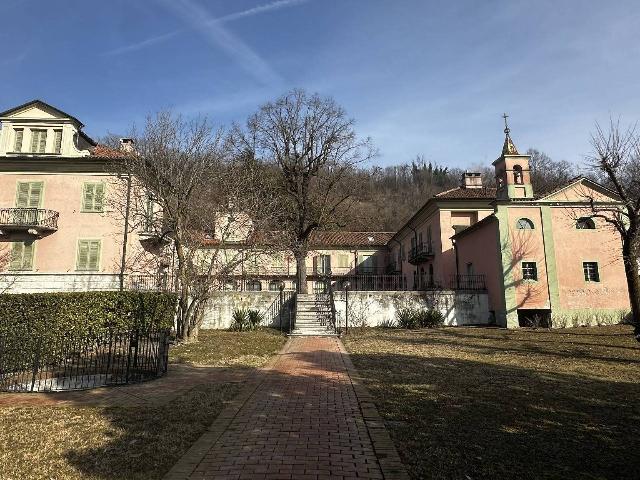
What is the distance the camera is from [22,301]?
13.0m

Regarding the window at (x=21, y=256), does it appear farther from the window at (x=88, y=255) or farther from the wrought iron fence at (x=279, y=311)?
the wrought iron fence at (x=279, y=311)

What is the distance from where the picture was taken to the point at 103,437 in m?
5.59

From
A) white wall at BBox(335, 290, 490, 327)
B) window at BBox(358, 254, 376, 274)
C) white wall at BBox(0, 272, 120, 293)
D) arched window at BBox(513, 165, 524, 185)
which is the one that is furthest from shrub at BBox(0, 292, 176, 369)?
window at BBox(358, 254, 376, 274)

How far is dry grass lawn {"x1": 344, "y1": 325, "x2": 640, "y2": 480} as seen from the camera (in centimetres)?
464

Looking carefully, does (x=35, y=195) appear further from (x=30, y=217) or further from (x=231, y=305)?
(x=231, y=305)

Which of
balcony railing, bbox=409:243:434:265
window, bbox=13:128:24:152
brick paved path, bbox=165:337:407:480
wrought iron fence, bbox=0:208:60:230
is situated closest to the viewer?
brick paved path, bbox=165:337:407:480

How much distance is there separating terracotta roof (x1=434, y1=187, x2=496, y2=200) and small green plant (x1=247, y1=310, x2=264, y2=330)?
14.9 metres

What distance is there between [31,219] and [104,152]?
17.9ft

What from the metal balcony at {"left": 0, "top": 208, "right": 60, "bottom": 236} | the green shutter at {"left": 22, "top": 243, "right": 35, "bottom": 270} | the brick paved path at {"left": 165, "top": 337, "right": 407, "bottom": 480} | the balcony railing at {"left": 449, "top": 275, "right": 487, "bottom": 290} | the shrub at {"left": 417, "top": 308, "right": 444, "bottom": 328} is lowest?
the brick paved path at {"left": 165, "top": 337, "right": 407, "bottom": 480}

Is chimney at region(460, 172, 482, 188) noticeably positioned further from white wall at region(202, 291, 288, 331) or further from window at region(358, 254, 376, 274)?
white wall at region(202, 291, 288, 331)

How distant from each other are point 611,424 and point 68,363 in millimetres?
12542

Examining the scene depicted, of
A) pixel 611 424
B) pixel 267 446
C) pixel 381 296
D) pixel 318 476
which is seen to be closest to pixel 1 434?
pixel 267 446

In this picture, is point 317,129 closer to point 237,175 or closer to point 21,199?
point 237,175

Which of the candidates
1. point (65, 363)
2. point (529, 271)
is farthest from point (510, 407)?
point (529, 271)
